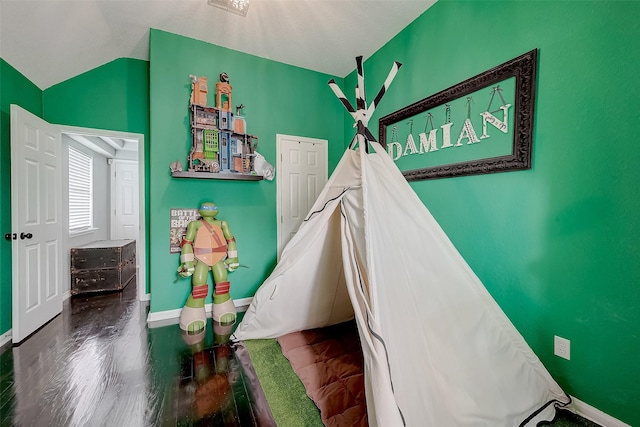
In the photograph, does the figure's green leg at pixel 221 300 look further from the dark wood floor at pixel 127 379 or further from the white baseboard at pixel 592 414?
the white baseboard at pixel 592 414

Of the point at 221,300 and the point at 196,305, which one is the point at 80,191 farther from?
the point at 221,300

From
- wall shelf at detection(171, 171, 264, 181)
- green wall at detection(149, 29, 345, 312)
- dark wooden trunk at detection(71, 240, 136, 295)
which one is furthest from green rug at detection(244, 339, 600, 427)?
dark wooden trunk at detection(71, 240, 136, 295)

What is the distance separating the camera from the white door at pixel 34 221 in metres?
2.25

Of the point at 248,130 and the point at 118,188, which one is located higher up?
the point at 248,130

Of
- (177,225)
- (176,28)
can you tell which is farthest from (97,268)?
(176,28)

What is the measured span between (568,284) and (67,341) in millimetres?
3847

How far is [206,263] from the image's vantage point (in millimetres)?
2689

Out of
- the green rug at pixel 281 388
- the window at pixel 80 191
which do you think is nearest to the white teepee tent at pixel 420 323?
the green rug at pixel 281 388

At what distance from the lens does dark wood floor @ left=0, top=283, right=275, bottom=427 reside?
1.48m

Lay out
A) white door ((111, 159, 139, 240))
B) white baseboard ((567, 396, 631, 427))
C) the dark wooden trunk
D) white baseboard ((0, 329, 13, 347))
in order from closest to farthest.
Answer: white baseboard ((567, 396, 631, 427)), white baseboard ((0, 329, 13, 347)), the dark wooden trunk, white door ((111, 159, 139, 240))

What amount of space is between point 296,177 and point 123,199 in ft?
12.5

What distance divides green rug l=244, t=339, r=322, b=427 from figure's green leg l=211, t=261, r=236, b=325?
0.52m

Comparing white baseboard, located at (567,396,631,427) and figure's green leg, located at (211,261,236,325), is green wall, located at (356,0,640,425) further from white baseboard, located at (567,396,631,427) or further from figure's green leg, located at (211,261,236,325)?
figure's green leg, located at (211,261,236,325)

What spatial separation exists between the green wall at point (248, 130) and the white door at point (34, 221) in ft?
3.17
